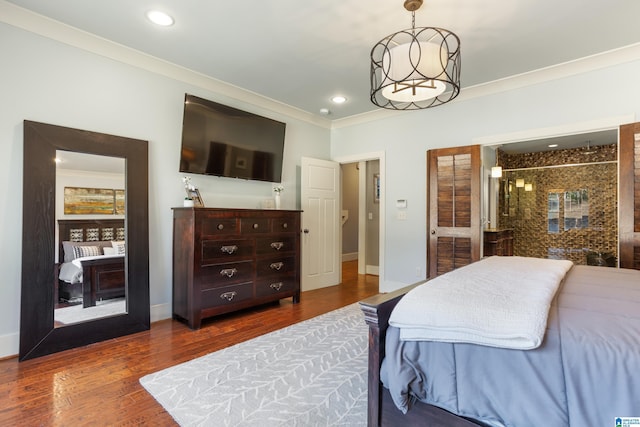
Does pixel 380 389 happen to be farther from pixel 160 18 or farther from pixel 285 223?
pixel 160 18

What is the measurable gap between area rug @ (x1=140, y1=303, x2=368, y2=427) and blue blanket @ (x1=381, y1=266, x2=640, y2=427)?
0.67 metres

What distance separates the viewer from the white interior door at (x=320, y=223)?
464cm

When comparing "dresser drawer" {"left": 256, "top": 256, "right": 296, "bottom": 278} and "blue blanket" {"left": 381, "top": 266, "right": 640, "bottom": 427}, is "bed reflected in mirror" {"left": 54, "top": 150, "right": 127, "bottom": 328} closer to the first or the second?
"dresser drawer" {"left": 256, "top": 256, "right": 296, "bottom": 278}

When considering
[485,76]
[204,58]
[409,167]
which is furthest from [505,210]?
[204,58]

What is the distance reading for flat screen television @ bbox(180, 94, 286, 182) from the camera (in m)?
3.44

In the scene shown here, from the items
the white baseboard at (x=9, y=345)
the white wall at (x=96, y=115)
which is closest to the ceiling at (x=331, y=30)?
the white wall at (x=96, y=115)

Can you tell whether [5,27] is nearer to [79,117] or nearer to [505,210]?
[79,117]

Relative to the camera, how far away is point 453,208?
384 centimetres

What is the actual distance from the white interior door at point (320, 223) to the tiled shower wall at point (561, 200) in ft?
11.6

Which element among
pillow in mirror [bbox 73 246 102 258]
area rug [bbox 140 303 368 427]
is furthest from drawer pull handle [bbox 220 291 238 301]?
pillow in mirror [bbox 73 246 102 258]

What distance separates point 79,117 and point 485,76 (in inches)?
154

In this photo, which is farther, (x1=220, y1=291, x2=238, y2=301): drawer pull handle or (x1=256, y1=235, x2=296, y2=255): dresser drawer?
(x1=256, y1=235, x2=296, y2=255): dresser drawer

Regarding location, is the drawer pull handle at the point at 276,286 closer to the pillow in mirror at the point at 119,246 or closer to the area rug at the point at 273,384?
the area rug at the point at 273,384

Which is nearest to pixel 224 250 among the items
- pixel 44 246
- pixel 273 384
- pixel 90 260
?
pixel 90 260
